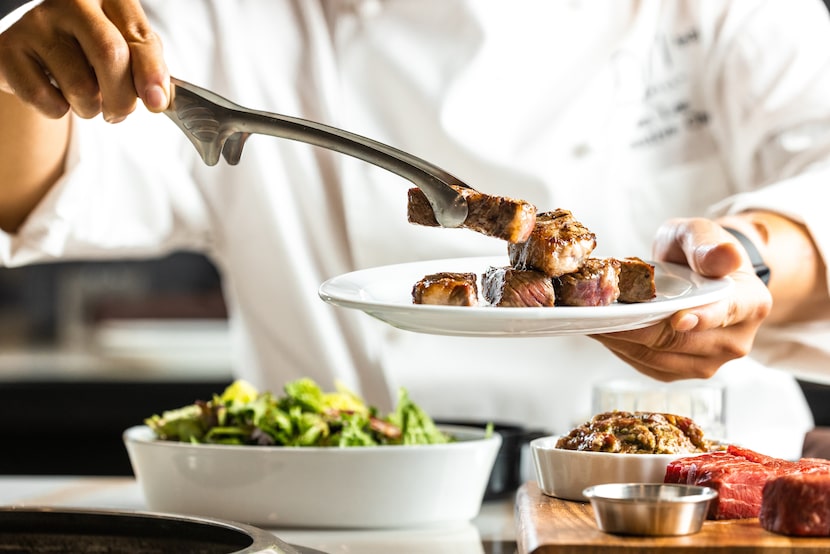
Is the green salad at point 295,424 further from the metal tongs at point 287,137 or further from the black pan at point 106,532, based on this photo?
the metal tongs at point 287,137

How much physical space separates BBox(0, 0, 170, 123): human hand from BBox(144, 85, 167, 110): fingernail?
11mm

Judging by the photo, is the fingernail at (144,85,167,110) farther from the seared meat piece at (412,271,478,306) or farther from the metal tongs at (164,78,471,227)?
the seared meat piece at (412,271,478,306)

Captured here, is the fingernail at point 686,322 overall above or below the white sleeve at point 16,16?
below

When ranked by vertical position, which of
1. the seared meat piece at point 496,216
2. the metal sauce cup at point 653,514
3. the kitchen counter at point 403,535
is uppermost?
A: the seared meat piece at point 496,216

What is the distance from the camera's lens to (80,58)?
110 cm

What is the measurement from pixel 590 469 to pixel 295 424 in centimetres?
43

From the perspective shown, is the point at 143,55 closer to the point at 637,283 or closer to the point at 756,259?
the point at 637,283

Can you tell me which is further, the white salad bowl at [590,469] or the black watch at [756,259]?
the black watch at [756,259]

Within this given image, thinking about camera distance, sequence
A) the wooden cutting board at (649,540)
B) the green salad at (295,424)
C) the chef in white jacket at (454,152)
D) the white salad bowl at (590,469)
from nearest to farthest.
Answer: the wooden cutting board at (649,540) → the white salad bowl at (590,469) → the green salad at (295,424) → the chef in white jacket at (454,152)

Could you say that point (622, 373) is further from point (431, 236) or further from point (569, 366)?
point (431, 236)

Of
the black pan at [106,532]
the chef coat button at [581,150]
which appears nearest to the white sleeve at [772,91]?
the chef coat button at [581,150]

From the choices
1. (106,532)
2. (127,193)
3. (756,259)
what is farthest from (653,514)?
(127,193)

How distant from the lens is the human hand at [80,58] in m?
1.07

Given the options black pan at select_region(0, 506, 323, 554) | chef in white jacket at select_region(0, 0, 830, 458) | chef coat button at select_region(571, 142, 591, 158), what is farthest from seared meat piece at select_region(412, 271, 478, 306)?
chef coat button at select_region(571, 142, 591, 158)
